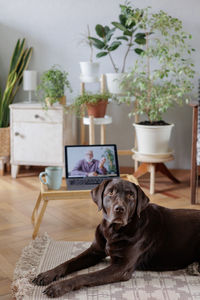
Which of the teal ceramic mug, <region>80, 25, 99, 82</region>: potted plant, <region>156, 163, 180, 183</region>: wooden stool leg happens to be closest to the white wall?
<region>80, 25, 99, 82</region>: potted plant

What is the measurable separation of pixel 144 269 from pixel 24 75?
8.54 feet

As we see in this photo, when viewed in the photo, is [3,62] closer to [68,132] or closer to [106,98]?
[68,132]

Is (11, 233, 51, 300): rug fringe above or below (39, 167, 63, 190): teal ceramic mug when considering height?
below

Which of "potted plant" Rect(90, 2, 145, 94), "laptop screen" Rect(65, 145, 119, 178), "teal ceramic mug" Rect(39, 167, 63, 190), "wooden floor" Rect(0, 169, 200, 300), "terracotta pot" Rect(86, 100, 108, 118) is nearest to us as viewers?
"wooden floor" Rect(0, 169, 200, 300)

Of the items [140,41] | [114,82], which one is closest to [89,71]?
[114,82]

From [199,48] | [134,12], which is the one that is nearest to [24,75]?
[134,12]

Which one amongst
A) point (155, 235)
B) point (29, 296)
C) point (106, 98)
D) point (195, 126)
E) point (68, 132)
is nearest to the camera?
point (29, 296)

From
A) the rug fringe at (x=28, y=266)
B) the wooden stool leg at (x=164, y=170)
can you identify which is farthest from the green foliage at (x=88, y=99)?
the rug fringe at (x=28, y=266)

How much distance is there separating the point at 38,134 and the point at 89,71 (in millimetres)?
716

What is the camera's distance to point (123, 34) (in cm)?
416

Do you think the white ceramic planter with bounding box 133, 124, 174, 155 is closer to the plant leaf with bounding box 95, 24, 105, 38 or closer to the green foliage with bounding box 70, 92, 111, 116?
the green foliage with bounding box 70, 92, 111, 116

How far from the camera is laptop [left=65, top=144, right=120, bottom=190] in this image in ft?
9.93

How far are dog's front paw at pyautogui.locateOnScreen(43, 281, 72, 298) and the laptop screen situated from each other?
1026mm

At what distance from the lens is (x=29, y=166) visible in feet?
15.5
